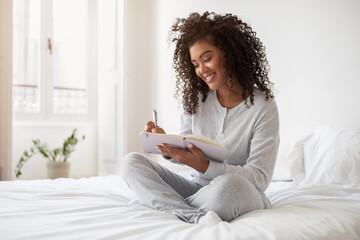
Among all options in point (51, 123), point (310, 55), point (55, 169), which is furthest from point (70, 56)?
point (310, 55)

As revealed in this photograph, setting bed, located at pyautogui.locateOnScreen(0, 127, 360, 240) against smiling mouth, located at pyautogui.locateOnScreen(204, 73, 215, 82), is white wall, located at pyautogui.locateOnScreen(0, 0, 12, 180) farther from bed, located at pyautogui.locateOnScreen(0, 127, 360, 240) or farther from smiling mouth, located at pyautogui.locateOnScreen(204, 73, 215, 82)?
smiling mouth, located at pyautogui.locateOnScreen(204, 73, 215, 82)

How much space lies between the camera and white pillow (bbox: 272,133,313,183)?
6.49 feet

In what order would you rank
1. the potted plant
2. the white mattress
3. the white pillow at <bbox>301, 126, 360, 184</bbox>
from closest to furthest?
the white mattress
the white pillow at <bbox>301, 126, 360, 184</bbox>
the potted plant

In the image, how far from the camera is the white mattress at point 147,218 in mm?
925

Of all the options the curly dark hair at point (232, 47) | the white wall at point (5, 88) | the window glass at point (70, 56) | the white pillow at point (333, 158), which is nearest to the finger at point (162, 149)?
the curly dark hair at point (232, 47)

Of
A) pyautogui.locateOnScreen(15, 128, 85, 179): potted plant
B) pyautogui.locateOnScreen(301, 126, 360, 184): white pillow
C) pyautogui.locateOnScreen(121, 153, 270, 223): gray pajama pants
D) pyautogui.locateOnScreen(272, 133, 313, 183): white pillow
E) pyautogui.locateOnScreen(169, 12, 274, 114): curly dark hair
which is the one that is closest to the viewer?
pyautogui.locateOnScreen(121, 153, 270, 223): gray pajama pants

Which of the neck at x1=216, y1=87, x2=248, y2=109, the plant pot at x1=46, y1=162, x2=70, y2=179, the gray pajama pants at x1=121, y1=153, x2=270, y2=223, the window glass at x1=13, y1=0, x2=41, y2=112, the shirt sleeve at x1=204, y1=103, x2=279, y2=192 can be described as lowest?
the plant pot at x1=46, y1=162, x2=70, y2=179

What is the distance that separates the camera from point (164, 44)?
145 inches

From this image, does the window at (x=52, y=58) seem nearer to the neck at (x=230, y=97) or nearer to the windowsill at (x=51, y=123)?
the windowsill at (x=51, y=123)

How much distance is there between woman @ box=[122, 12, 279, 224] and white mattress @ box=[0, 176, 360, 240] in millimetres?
73

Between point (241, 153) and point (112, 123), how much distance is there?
266cm

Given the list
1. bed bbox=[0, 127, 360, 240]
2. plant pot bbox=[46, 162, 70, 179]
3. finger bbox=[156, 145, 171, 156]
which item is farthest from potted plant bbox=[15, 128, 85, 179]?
finger bbox=[156, 145, 171, 156]

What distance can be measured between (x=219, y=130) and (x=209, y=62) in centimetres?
30

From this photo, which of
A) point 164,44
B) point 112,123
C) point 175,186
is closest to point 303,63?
point 175,186
